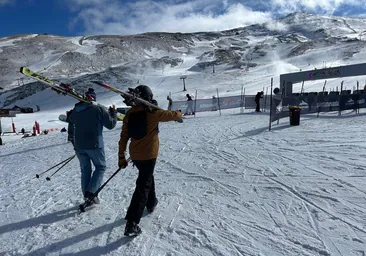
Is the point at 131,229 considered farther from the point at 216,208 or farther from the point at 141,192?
the point at 216,208

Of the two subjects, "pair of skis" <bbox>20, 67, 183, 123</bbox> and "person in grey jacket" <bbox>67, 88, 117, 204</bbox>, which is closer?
"pair of skis" <bbox>20, 67, 183, 123</bbox>

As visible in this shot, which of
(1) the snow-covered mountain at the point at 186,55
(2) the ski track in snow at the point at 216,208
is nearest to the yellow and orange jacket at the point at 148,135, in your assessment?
(2) the ski track in snow at the point at 216,208

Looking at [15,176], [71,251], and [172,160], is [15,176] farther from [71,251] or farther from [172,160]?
[71,251]

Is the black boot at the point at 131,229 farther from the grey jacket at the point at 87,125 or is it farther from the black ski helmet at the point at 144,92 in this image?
the black ski helmet at the point at 144,92

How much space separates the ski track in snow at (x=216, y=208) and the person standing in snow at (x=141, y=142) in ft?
1.13

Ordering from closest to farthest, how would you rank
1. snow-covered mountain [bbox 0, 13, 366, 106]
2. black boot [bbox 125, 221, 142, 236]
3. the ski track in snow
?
1. the ski track in snow
2. black boot [bbox 125, 221, 142, 236]
3. snow-covered mountain [bbox 0, 13, 366, 106]

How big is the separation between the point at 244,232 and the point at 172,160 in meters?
4.85

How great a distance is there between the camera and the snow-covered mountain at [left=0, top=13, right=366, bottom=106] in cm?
6462

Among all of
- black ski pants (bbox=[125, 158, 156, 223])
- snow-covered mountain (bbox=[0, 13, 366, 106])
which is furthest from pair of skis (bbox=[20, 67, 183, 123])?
snow-covered mountain (bbox=[0, 13, 366, 106])

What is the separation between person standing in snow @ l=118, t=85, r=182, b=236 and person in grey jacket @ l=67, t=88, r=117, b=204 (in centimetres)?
93

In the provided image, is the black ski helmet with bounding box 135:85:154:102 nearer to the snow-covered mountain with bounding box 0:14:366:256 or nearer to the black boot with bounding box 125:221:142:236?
the black boot with bounding box 125:221:142:236

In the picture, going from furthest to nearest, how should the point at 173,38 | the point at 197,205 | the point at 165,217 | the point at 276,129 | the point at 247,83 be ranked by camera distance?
the point at 173,38 → the point at 247,83 → the point at 276,129 → the point at 197,205 → the point at 165,217

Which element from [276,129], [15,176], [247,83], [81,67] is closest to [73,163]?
[15,176]

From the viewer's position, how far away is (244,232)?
3.87m
